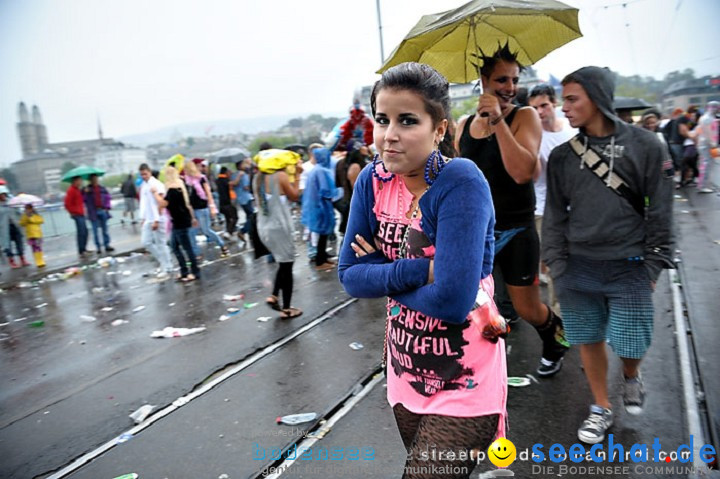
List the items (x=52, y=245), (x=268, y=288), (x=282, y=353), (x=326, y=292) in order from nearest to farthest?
1. (x=282, y=353)
2. (x=326, y=292)
3. (x=268, y=288)
4. (x=52, y=245)

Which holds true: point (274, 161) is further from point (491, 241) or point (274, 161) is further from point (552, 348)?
point (491, 241)

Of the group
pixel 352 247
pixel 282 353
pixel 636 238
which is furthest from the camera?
pixel 282 353

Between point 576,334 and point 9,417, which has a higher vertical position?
point 576,334

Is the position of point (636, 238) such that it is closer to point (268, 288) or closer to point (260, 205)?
point (260, 205)

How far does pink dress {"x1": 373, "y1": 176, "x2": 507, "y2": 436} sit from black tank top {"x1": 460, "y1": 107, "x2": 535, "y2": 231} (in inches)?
70.9

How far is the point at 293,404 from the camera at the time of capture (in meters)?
3.97

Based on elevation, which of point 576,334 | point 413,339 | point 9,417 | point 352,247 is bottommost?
point 9,417

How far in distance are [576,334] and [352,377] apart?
6.60 feet

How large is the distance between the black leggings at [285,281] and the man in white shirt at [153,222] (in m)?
4.06

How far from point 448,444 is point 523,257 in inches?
84.1

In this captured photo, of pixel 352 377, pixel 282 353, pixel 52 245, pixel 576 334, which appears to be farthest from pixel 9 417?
pixel 52 245

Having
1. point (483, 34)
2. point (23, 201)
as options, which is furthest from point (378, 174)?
point (23, 201)

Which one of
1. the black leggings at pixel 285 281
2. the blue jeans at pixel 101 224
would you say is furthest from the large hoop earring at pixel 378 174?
the blue jeans at pixel 101 224

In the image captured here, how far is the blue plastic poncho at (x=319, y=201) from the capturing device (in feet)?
27.7
